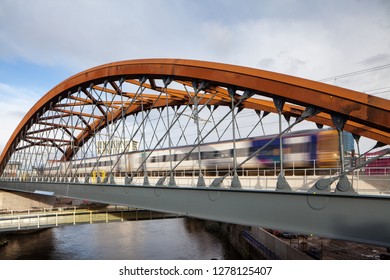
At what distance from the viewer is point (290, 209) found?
36.8 ft

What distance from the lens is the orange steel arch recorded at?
11.1m

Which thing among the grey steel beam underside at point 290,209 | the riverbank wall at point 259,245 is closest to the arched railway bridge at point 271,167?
the grey steel beam underside at point 290,209

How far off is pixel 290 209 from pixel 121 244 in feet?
101

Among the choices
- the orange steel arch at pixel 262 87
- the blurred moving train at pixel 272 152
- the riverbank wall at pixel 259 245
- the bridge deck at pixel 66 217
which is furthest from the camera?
the bridge deck at pixel 66 217

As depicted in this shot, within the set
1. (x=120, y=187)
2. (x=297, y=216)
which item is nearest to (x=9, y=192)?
(x=120, y=187)

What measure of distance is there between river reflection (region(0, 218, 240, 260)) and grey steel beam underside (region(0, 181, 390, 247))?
18331mm

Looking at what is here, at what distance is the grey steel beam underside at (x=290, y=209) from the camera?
9.52 m

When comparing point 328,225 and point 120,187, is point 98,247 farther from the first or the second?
point 328,225

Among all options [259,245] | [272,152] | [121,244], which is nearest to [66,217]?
[121,244]

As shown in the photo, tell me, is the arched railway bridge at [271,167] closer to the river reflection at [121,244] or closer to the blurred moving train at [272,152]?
the blurred moving train at [272,152]

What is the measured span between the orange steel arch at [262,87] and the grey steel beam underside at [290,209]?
10.1 ft

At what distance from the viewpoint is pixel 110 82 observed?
29031 mm
